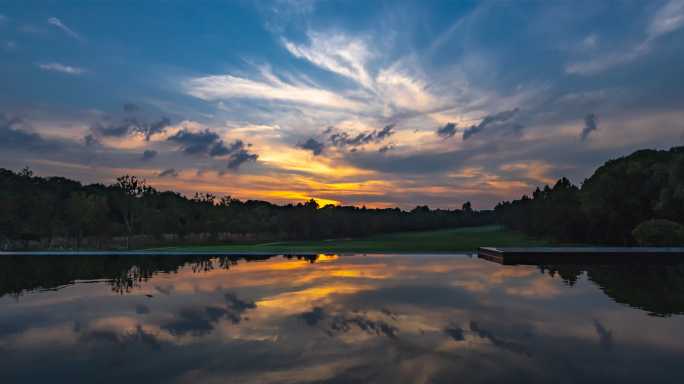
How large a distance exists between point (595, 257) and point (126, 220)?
152ft

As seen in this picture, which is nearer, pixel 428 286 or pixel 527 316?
pixel 527 316

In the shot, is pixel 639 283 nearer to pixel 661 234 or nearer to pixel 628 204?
Result: pixel 661 234

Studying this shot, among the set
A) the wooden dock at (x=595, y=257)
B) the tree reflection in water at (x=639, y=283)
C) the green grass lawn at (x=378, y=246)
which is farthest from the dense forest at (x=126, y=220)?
the tree reflection in water at (x=639, y=283)

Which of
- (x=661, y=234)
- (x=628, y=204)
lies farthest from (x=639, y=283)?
(x=628, y=204)

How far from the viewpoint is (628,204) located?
33.2m

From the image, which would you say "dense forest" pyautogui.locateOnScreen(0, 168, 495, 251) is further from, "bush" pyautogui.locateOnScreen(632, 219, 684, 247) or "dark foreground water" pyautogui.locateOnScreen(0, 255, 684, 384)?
"bush" pyautogui.locateOnScreen(632, 219, 684, 247)

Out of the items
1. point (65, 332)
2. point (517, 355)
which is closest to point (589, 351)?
point (517, 355)

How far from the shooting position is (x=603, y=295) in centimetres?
1353

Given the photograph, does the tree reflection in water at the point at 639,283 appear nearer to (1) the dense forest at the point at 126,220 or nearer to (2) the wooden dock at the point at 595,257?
(2) the wooden dock at the point at 595,257

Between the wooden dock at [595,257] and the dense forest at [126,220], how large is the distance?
40.4m

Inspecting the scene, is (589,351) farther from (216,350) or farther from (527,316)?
(216,350)

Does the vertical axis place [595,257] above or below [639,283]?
above

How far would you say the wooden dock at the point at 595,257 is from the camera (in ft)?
75.2

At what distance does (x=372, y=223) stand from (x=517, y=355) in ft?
272
